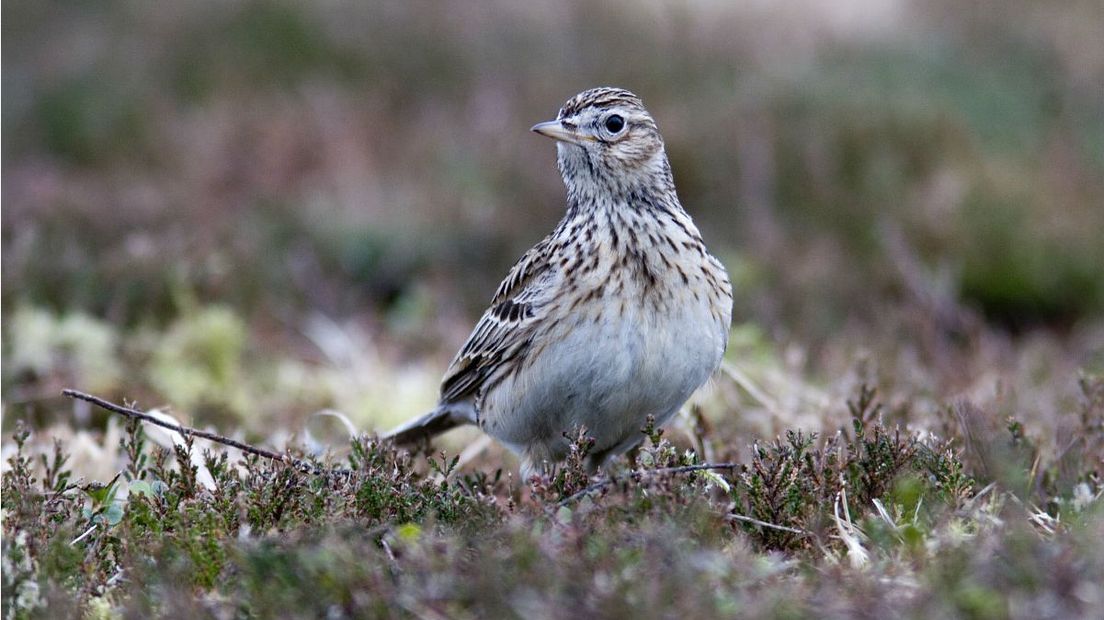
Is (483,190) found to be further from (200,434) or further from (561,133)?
(200,434)

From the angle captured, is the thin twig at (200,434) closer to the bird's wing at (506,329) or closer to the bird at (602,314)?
the bird at (602,314)

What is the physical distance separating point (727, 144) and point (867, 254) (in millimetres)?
1685

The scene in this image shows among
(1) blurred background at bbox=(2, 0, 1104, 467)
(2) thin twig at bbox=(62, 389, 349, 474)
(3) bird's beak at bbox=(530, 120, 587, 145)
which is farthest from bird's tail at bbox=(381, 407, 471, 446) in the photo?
(2) thin twig at bbox=(62, 389, 349, 474)

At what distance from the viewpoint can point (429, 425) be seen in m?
5.91

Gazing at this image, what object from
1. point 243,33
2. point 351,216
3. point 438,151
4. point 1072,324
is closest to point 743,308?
point 1072,324

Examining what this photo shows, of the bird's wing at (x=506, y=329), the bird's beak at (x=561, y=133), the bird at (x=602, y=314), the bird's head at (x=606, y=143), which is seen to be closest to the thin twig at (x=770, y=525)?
the bird at (x=602, y=314)

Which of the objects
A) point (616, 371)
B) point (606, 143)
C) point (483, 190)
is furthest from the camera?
point (483, 190)

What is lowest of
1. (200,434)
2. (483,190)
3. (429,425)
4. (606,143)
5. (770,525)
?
(770,525)

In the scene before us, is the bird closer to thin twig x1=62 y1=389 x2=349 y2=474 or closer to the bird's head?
the bird's head

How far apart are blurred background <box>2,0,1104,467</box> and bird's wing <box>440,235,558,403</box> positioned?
115 centimetres

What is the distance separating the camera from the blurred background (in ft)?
24.2

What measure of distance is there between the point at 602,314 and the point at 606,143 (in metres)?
0.83

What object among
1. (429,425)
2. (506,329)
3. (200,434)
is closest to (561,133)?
(506,329)

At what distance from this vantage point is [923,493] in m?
4.26
